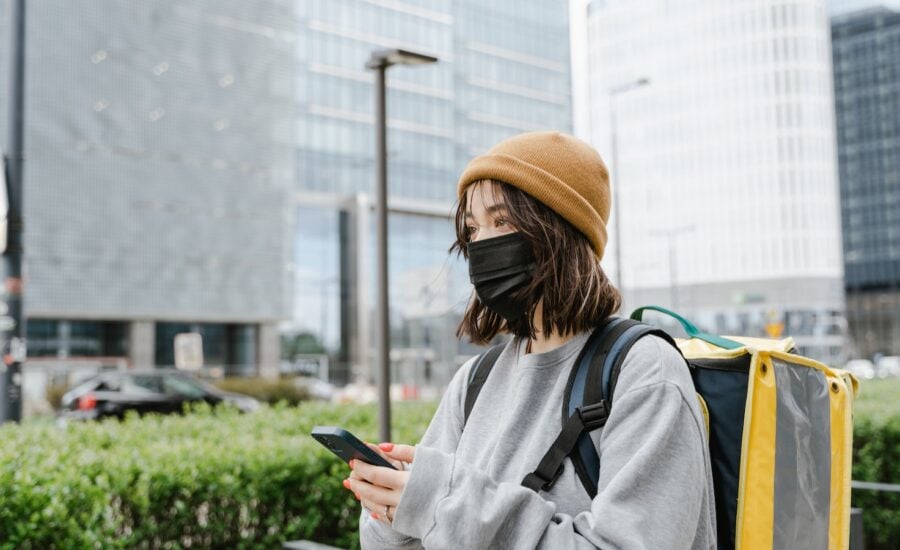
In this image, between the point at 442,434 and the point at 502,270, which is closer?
the point at 502,270

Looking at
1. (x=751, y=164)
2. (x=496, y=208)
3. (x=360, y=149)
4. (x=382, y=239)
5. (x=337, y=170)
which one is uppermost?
(x=751, y=164)

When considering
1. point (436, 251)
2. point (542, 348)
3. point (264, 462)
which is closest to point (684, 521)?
point (542, 348)

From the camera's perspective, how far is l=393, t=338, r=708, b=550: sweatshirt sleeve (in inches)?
50.6

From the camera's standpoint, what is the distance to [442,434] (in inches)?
71.4

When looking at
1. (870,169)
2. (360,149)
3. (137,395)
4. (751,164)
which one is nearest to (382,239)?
(137,395)

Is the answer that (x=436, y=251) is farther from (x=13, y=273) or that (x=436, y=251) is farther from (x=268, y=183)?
(x=13, y=273)

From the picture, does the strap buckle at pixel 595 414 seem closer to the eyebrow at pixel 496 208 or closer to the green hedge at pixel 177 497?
the eyebrow at pixel 496 208

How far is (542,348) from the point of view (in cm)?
163

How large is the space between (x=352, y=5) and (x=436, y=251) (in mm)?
15489

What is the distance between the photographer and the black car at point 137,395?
18.1 metres

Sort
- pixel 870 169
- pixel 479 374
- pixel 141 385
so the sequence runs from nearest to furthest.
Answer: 1. pixel 479 374
2. pixel 141 385
3. pixel 870 169

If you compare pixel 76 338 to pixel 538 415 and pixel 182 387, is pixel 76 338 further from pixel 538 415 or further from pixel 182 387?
pixel 538 415

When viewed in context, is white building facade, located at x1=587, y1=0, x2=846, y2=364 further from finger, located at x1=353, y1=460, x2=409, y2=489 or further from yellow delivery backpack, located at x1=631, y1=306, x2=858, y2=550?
finger, located at x1=353, y1=460, x2=409, y2=489

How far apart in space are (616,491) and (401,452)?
1.28 ft
